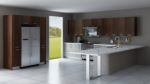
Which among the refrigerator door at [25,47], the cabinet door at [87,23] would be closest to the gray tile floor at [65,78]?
the refrigerator door at [25,47]

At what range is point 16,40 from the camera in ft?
23.7

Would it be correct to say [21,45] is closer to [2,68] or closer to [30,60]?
[30,60]

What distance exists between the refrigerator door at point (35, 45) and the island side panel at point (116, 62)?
3050 millimetres

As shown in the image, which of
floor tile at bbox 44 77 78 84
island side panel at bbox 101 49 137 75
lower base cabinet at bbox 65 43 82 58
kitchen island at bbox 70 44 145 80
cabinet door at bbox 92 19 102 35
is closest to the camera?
floor tile at bbox 44 77 78 84

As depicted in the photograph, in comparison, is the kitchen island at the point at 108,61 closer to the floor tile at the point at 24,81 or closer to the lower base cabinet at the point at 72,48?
the floor tile at the point at 24,81

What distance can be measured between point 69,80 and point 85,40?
4906 mm

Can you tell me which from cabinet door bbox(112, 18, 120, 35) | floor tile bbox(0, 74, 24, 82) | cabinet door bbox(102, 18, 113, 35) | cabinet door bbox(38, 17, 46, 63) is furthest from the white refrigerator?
cabinet door bbox(112, 18, 120, 35)

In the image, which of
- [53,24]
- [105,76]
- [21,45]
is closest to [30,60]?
[21,45]

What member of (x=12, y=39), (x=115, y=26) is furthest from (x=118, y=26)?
(x=12, y=39)

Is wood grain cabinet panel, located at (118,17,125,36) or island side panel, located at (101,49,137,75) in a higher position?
wood grain cabinet panel, located at (118,17,125,36)

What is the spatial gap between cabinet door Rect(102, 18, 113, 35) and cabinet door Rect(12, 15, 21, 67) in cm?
405

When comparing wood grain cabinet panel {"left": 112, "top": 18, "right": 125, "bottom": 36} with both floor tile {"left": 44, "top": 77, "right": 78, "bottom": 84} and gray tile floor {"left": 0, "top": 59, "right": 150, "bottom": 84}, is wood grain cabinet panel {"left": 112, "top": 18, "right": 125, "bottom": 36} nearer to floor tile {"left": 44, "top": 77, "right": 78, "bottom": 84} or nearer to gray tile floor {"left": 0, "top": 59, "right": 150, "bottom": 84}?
gray tile floor {"left": 0, "top": 59, "right": 150, "bottom": 84}

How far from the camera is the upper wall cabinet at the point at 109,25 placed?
8.13 m

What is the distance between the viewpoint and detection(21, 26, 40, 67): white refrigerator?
743cm
